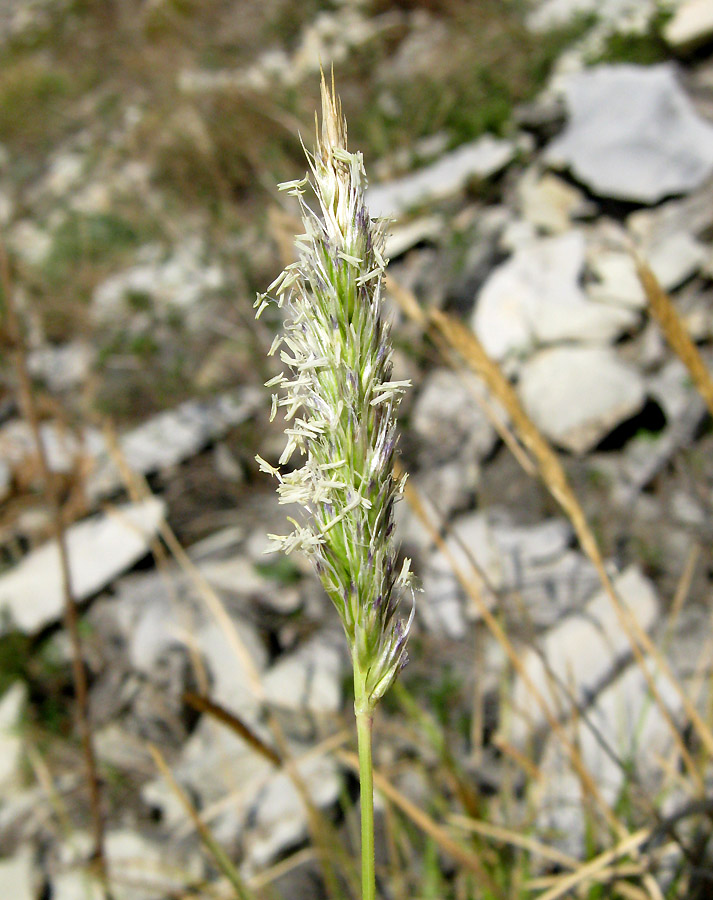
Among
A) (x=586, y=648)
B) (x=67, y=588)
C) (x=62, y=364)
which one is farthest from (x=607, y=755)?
(x=62, y=364)

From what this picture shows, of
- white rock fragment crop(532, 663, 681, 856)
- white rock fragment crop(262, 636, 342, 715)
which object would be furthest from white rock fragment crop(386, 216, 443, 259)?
white rock fragment crop(532, 663, 681, 856)

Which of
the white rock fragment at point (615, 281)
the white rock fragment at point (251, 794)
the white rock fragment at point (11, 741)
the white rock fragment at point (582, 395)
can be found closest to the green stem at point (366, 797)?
the white rock fragment at point (251, 794)

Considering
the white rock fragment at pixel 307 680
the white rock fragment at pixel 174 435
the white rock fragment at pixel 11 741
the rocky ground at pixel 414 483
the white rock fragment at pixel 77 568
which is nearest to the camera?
the rocky ground at pixel 414 483

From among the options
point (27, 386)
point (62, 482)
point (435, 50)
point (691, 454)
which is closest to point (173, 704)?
point (62, 482)

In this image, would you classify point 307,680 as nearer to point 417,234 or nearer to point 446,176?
point 417,234

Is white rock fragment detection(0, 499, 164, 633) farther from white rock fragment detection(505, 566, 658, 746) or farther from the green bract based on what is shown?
the green bract

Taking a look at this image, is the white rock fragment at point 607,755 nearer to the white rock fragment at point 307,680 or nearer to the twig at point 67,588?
the white rock fragment at point 307,680

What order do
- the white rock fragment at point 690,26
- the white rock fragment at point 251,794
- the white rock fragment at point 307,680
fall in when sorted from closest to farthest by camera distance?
the white rock fragment at point 251,794 → the white rock fragment at point 307,680 → the white rock fragment at point 690,26
